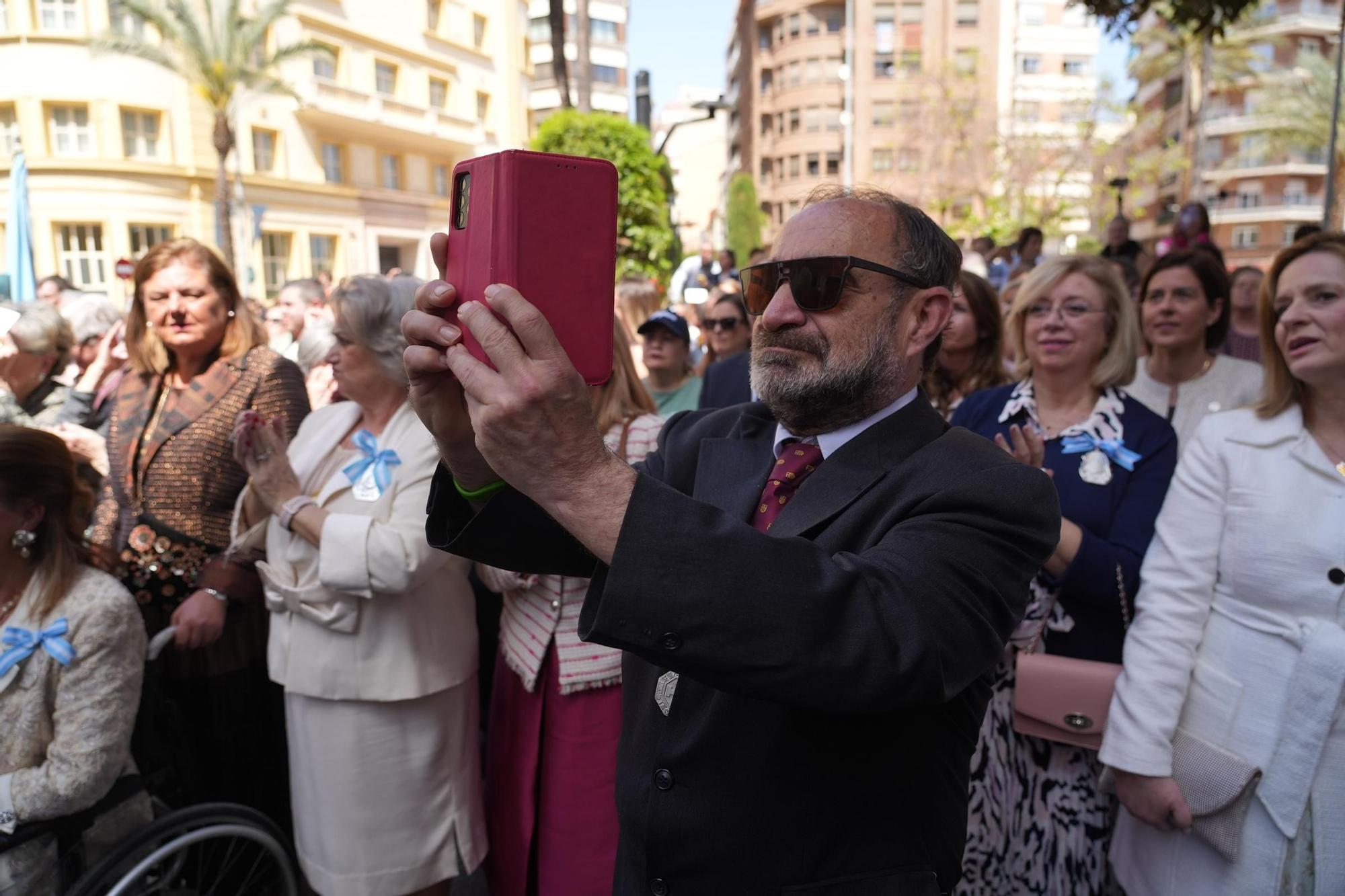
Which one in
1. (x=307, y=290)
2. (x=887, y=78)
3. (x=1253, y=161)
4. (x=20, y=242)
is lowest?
(x=307, y=290)

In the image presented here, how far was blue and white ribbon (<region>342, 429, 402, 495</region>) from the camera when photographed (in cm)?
296

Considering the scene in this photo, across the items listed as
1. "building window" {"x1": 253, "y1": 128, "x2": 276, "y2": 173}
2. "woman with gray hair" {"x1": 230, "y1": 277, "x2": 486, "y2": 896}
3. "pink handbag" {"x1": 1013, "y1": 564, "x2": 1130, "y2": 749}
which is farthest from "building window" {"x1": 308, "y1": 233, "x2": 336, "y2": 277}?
"pink handbag" {"x1": 1013, "y1": 564, "x2": 1130, "y2": 749}

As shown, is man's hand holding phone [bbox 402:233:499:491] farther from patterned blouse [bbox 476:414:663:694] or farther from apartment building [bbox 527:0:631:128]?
apartment building [bbox 527:0:631:128]

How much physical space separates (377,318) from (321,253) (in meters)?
32.4

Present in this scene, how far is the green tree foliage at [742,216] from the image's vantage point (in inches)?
1993

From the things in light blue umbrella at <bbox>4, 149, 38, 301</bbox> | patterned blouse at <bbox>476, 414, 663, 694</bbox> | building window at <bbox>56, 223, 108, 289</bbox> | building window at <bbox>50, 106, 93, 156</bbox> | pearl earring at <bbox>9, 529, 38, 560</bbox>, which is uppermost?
building window at <bbox>50, 106, 93, 156</bbox>

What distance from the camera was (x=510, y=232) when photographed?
3.81ft

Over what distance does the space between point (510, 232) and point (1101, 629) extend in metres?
2.32

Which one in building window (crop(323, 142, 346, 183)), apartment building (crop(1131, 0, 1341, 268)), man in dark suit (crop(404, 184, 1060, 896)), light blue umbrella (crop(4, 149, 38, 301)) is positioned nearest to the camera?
man in dark suit (crop(404, 184, 1060, 896))

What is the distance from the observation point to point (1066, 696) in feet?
8.43

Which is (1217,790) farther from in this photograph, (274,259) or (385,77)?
(385,77)

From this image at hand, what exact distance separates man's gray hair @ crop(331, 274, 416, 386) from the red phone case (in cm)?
190

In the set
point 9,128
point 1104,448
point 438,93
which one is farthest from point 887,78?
point 1104,448

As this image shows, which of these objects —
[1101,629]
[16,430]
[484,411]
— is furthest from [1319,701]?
[16,430]
